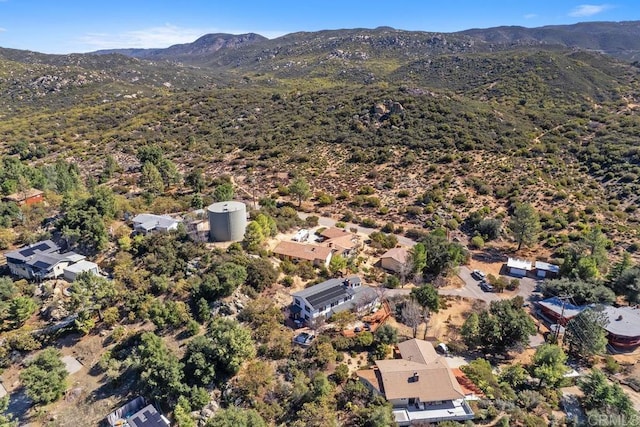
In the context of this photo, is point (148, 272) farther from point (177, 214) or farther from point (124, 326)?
point (177, 214)

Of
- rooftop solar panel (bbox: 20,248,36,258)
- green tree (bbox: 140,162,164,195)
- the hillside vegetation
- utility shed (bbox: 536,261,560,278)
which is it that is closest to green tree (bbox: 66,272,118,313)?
the hillside vegetation

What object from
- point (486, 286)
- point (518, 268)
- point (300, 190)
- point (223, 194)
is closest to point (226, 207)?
point (223, 194)

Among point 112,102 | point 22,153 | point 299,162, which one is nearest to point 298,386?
point 299,162

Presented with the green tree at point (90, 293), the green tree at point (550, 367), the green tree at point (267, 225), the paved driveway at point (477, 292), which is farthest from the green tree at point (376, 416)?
the green tree at point (267, 225)

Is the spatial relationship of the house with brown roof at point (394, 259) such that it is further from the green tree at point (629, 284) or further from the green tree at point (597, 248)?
the green tree at point (629, 284)

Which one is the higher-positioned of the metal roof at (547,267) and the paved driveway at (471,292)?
the metal roof at (547,267)

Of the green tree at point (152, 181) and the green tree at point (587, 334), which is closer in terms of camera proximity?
the green tree at point (587, 334)

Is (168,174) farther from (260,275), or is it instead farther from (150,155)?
(260,275)
